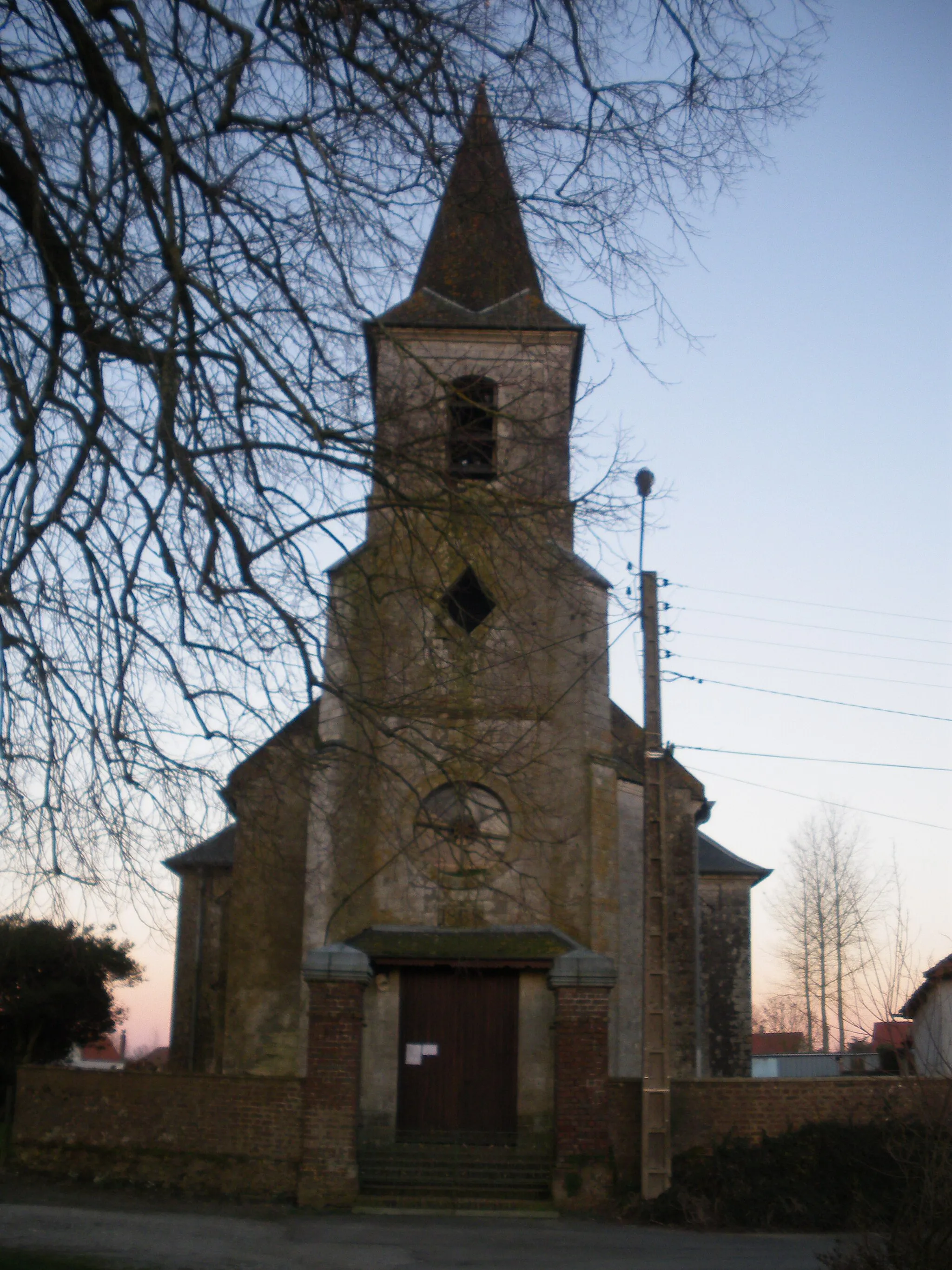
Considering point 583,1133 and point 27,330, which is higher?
point 27,330

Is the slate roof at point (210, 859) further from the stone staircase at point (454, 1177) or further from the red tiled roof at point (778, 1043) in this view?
the red tiled roof at point (778, 1043)

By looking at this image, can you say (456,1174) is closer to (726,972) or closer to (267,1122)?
(267,1122)

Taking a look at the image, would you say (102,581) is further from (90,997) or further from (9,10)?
(90,997)

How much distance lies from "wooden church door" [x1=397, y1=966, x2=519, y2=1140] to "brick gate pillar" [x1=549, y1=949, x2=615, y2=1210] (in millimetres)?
1581

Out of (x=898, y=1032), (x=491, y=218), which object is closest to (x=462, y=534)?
(x=491, y=218)

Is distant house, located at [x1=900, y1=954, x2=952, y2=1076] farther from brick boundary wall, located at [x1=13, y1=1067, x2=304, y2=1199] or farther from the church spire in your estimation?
brick boundary wall, located at [x1=13, y1=1067, x2=304, y2=1199]

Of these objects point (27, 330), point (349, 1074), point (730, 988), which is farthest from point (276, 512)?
point (730, 988)

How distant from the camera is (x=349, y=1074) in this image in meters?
13.7

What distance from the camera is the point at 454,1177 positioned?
46.0ft

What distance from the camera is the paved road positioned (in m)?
10.0

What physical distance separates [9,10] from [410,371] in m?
3.18

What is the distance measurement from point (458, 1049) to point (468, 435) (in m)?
10.2

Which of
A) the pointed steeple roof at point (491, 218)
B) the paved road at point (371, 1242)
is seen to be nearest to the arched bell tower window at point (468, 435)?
the pointed steeple roof at point (491, 218)

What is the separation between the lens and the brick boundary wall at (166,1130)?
13734 mm
